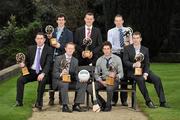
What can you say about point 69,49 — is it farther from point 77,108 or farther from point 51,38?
point 77,108

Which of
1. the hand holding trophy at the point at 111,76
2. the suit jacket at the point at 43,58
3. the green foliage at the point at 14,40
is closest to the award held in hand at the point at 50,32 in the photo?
the suit jacket at the point at 43,58

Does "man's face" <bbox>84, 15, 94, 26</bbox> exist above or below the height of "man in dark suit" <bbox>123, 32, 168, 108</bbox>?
above

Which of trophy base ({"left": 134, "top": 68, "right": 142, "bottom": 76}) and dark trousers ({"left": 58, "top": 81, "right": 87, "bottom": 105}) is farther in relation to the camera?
trophy base ({"left": 134, "top": 68, "right": 142, "bottom": 76})

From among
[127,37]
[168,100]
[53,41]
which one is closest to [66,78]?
[53,41]

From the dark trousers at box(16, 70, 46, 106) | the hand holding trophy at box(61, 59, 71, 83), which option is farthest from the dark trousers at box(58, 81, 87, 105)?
the dark trousers at box(16, 70, 46, 106)

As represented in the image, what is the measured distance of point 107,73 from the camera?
38.8 feet

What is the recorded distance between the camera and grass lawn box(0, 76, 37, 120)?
10.7 meters

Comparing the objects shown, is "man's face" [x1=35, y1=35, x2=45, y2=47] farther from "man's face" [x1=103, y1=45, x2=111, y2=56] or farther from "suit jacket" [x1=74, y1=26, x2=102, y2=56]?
"man's face" [x1=103, y1=45, x2=111, y2=56]

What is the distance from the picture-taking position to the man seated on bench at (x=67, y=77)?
11430 millimetres

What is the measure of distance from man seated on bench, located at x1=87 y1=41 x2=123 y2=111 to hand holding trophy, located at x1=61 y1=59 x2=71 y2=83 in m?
0.53

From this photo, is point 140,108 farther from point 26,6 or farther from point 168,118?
point 26,6

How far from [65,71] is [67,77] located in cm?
19

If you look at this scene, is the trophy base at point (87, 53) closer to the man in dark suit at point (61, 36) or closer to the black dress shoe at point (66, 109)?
the man in dark suit at point (61, 36)

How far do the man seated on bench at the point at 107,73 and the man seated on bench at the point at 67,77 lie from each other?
0.26 m
